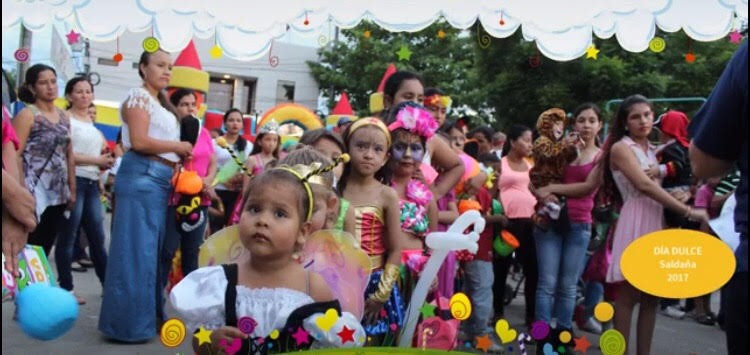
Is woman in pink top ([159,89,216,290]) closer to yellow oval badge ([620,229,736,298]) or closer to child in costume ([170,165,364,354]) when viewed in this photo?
child in costume ([170,165,364,354])

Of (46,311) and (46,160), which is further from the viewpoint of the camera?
(46,160)

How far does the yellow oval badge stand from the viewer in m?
2.33

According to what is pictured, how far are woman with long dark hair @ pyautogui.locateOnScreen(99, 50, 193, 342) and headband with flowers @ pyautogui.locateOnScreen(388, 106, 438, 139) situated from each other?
A: 1.30 m

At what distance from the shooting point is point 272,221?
8.06 ft

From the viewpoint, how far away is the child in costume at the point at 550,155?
16.0 feet

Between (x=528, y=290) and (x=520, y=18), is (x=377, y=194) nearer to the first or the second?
(x=520, y=18)

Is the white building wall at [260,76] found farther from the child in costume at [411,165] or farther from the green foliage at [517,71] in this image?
the child in costume at [411,165]

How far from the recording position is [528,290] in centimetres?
596

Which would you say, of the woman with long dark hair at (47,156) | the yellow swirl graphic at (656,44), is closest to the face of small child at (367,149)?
the yellow swirl graphic at (656,44)

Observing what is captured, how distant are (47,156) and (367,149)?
2.47 meters

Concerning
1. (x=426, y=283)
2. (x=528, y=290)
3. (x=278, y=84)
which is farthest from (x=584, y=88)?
(x=278, y=84)

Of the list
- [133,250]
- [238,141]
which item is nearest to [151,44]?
[133,250]

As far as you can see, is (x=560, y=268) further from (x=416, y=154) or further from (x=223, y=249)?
(x=223, y=249)

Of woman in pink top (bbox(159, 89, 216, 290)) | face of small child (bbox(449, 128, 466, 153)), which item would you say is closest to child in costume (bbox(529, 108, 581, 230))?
face of small child (bbox(449, 128, 466, 153))
